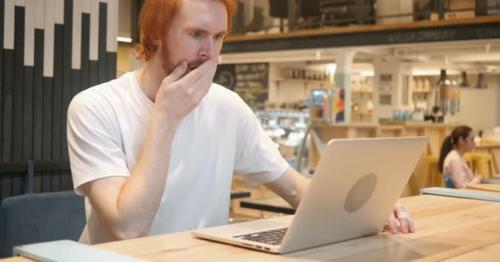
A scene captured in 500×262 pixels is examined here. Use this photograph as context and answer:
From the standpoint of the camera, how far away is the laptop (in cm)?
112

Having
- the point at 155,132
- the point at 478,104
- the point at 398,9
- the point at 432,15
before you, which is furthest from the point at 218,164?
the point at 478,104

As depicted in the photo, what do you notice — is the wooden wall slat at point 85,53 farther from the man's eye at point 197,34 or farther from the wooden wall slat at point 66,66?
the man's eye at point 197,34

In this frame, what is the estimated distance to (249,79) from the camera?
15492 mm

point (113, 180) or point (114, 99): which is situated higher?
point (114, 99)

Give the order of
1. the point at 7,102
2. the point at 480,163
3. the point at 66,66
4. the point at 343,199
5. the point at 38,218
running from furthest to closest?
1. the point at 480,163
2. the point at 66,66
3. the point at 7,102
4. the point at 38,218
5. the point at 343,199

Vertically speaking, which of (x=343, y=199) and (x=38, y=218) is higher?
(x=343, y=199)

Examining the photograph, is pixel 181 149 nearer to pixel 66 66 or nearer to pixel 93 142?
pixel 93 142

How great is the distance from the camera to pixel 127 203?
54.5 inches

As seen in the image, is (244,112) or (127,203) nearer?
(127,203)

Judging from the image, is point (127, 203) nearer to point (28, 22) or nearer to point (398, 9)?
point (28, 22)

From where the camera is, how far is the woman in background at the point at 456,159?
20.7 ft

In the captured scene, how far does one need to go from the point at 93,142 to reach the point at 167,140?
20 cm

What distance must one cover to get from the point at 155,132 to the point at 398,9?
391 inches

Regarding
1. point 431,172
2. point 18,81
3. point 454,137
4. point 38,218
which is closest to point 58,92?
point 18,81
